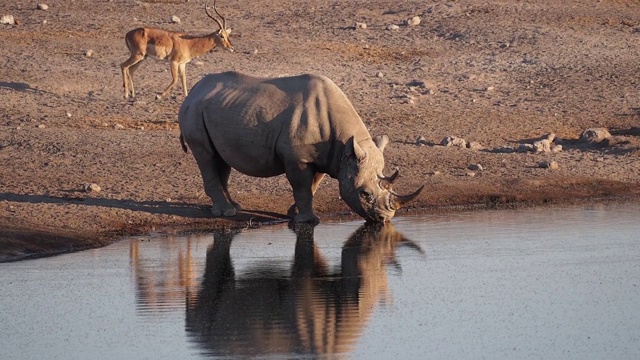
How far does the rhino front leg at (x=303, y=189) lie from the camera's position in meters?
15.4

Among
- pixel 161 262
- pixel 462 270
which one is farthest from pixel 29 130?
pixel 462 270

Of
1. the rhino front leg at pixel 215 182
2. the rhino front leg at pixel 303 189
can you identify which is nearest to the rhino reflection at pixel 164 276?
the rhino front leg at pixel 215 182

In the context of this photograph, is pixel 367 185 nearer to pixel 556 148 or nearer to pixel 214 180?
pixel 214 180

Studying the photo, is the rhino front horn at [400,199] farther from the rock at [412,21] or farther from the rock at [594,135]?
the rock at [412,21]

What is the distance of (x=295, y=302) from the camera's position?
11.4m

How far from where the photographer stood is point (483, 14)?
88.5ft

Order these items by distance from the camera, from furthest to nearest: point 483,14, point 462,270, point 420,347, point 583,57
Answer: point 483,14 < point 583,57 < point 462,270 < point 420,347

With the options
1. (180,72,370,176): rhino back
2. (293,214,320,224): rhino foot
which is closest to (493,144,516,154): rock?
(180,72,370,176): rhino back

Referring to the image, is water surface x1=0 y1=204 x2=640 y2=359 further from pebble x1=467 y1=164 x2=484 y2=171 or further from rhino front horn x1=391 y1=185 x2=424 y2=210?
pebble x1=467 y1=164 x2=484 y2=171

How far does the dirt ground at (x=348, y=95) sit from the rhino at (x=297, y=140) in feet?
2.36

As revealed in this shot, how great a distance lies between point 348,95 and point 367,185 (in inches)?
286

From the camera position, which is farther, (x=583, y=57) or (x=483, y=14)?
(x=483, y=14)

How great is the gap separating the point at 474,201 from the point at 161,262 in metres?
4.92

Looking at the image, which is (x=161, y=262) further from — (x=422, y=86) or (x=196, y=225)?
(x=422, y=86)
